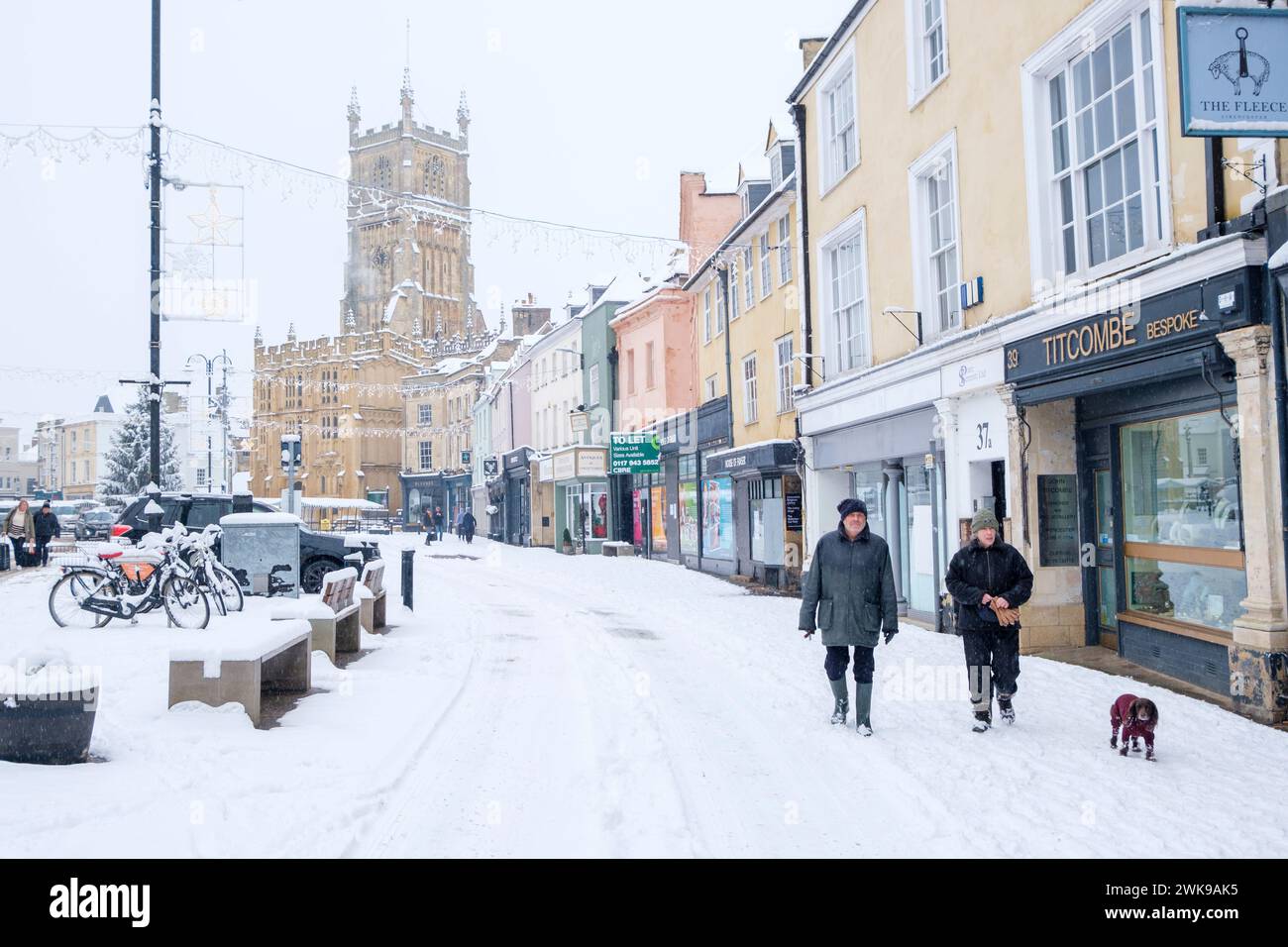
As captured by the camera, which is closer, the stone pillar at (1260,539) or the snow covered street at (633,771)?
the snow covered street at (633,771)

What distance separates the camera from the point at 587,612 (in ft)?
50.8

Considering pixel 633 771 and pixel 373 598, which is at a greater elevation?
pixel 373 598

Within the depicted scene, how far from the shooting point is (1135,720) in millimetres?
6082

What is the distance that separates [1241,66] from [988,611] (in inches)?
152

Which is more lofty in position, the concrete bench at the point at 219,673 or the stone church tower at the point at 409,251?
the stone church tower at the point at 409,251

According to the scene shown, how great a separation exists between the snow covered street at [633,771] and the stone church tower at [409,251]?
293 feet

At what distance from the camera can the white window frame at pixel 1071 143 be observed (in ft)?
26.3

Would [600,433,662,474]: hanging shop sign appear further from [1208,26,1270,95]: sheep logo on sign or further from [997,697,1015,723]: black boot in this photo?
[1208,26,1270,95]: sheep logo on sign

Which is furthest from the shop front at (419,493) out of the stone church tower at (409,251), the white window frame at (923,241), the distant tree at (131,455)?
the white window frame at (923,241)

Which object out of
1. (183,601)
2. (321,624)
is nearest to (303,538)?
(183,601)

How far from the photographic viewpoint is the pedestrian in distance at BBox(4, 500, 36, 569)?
74.7 ft

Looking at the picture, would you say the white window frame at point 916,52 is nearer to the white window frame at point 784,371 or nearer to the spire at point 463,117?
the white window frame at point 784,371

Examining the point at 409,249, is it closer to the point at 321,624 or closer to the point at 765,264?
the point at 765,264
